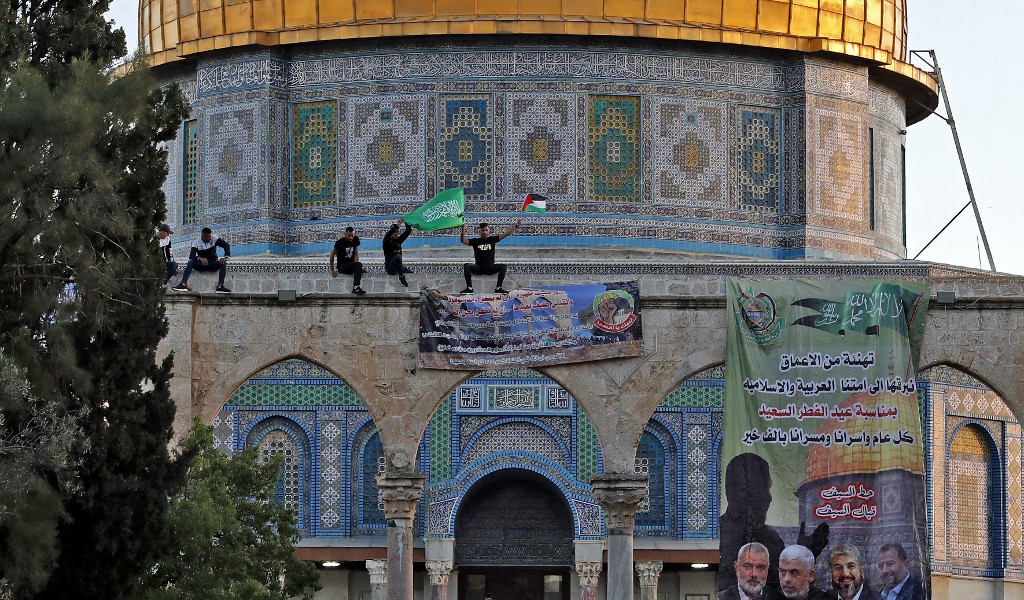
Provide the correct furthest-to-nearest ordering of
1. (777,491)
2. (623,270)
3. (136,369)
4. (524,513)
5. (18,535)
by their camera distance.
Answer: (524,513)
(623,270)
(777,491)
(136,369)
(18,535)

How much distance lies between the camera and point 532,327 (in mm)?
23422

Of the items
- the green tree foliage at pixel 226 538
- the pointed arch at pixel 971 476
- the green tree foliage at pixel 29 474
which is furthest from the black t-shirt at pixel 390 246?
the pointed arch at pixel 971 476

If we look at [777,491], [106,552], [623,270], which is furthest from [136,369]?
[623,270]

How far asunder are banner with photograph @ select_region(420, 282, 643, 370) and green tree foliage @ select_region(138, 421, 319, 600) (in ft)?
6.43

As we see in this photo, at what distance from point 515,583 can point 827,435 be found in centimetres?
811

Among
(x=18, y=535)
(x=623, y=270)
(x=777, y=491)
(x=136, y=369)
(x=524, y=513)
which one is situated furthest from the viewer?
(x=524, y=513)

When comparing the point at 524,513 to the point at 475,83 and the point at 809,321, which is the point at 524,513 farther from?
the point at 809,321

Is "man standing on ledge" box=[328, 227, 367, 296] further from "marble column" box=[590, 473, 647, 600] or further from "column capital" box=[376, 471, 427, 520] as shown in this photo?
"marble column" box=[590, 473, 647, 600]

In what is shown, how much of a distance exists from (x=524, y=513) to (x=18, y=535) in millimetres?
12735

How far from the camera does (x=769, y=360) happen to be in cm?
2319

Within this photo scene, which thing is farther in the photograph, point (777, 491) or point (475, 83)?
point (475, 83)

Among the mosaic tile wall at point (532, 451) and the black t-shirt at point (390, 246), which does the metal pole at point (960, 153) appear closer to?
the mosaic tile wall at point (532, 451)

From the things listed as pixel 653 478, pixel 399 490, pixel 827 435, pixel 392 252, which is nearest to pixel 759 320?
pixel 827 435

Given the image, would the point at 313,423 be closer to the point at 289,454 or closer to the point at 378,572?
the point at 289,454
